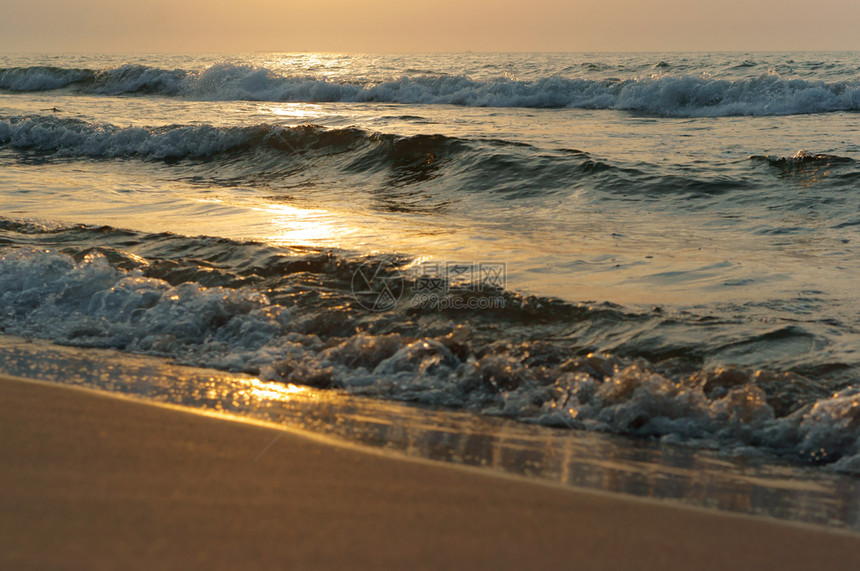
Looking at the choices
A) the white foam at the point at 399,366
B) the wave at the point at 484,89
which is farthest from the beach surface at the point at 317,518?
the wave at the point at 484,89

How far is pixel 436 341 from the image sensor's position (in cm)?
332

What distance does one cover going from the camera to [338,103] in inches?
800

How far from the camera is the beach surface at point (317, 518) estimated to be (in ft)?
5.37

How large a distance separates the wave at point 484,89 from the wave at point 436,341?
1324 centimetres

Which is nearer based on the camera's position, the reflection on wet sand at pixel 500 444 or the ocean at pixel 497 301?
the reflection on wet sand at pixel 500 444

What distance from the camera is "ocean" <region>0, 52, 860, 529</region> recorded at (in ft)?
8.29

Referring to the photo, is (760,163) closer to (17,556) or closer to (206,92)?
(17,556)

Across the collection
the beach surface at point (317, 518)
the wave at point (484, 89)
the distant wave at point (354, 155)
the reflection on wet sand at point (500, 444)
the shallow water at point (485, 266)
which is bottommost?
the reflection on wet sand at point (500, 444)

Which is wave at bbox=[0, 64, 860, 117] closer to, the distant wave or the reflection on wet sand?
the distant wave

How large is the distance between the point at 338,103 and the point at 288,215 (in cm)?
1449

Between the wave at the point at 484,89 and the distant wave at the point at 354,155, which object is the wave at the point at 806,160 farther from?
the wave at the point at 484,89

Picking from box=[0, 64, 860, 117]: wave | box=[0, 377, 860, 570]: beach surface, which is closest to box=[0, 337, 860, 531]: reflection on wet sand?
box=[0, 377, 860, 570]: beach surface

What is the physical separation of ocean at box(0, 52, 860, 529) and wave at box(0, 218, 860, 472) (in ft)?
0.05

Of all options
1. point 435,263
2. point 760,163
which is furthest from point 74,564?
point 760,163
